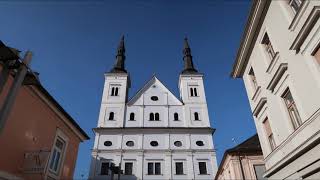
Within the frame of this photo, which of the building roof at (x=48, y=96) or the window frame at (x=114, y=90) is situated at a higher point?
the window frame at (x=114, y=90)

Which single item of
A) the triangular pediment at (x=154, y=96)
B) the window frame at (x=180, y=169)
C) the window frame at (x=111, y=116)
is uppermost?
the triangular pediment at (x=154, y=96)

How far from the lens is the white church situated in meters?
31.1

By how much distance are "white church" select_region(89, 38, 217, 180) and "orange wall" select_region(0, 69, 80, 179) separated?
1739 cm

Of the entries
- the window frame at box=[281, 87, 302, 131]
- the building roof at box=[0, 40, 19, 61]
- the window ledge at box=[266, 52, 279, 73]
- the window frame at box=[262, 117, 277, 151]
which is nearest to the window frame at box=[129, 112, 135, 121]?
the window frame at box=[262, 117, 277, 151]

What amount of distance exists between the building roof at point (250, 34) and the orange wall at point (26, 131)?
10.4 metres

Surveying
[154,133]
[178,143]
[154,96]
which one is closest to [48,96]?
[154,133]

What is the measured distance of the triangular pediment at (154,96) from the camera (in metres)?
38.7

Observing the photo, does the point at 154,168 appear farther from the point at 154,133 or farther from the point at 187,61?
the point at 187,61

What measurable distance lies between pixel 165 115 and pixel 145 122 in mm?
3448

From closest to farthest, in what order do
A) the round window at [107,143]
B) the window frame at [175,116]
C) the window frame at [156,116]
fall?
1. the round window at [107,143]
2. the window frame at [156,116]
3. the window frame at [175,116]

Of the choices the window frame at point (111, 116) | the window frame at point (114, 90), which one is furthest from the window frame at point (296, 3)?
the window frame at point (114, 90)

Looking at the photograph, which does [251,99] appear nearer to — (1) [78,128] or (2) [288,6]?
(2) [288,6]

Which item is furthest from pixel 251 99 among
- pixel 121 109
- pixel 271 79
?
pixel 121 109

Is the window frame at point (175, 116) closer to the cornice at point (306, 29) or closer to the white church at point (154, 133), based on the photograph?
the white church at point (154, 133)
